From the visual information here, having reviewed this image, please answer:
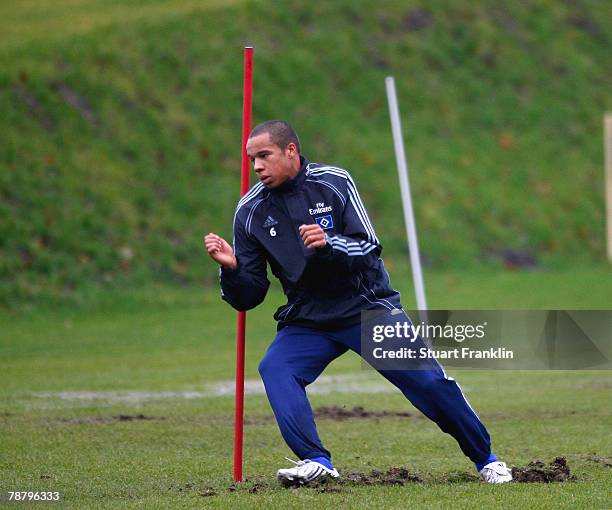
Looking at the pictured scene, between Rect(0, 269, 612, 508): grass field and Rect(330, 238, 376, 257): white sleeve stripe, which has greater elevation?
Rect(330, 238, 376, 257): white sleeve stripe

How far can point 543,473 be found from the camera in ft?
24.8

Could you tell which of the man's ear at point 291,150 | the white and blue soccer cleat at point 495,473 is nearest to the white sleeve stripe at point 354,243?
the man's ear at point 291,150

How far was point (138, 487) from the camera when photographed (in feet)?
24.7

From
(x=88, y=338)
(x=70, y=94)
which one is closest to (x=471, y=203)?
(x=70, y=94)

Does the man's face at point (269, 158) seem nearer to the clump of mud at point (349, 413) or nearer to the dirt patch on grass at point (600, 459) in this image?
the dirt patch on grass at point (600, 459)

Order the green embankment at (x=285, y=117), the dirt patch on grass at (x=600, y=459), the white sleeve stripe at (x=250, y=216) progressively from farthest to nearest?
the green embankment at (x=285, y=117)
the dirt patch on grass at (x=600, y=459)
the white sleeve stripe at (x=250, y=216)

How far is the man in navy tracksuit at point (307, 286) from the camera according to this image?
7.18 m

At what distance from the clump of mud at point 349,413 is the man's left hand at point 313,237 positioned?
4.91 metres

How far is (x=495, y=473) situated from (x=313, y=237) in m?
1.91

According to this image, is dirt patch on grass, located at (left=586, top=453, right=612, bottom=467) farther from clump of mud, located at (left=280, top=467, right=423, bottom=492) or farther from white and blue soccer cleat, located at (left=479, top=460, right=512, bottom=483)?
clump of mud, located at (left=280, top=467, right=423, bottom=492)

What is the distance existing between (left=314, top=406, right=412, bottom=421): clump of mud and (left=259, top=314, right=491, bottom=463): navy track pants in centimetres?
416

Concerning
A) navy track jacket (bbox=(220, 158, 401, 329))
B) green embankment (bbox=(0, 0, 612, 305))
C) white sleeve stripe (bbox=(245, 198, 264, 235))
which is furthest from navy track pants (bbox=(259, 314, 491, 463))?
green embankment (bbox=(0, 0, 612, 305))

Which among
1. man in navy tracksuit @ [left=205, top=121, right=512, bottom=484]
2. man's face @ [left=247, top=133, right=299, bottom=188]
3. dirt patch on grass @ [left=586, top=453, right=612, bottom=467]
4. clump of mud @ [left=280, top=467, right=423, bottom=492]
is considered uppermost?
man's face @ [left=247, top=133, right=299, bottom=188]

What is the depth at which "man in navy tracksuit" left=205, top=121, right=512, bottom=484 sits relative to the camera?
7184 mm
